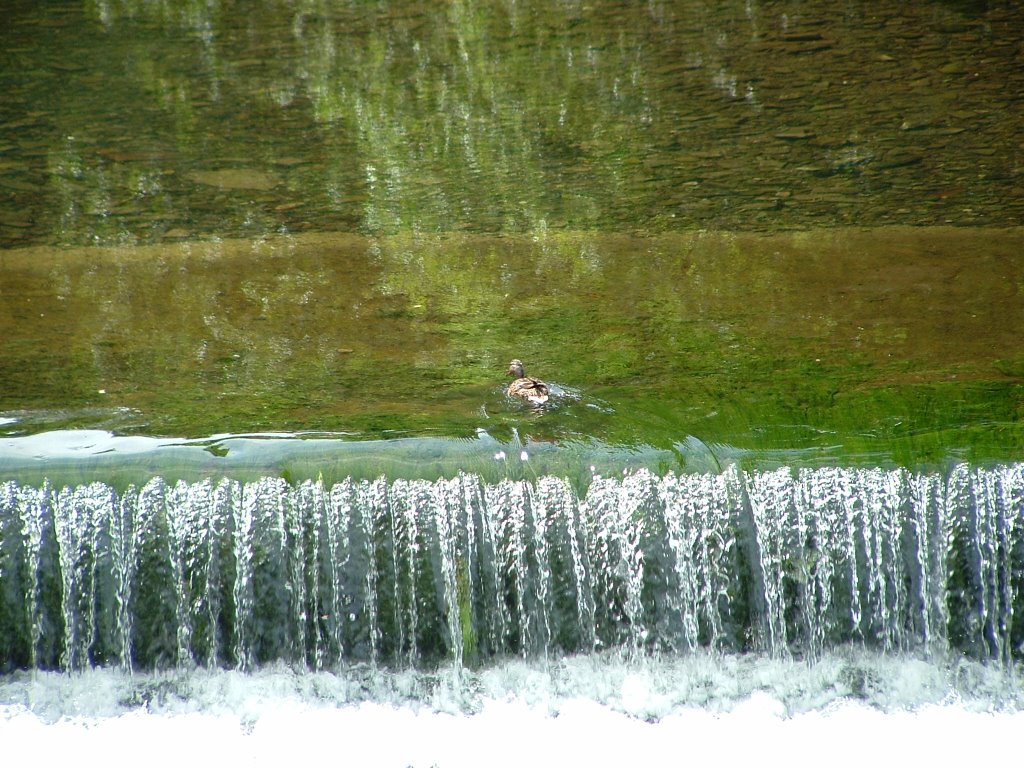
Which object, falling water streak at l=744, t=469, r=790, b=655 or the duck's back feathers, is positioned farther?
the duck's back feathers

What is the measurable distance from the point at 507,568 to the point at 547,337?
144 centimetres

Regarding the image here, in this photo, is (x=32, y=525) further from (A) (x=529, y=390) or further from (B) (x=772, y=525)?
(B) (x=772, y=525)

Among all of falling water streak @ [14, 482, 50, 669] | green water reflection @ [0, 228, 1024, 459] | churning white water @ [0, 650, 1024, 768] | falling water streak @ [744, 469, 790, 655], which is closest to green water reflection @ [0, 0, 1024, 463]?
green water reflection @ [0, 228, 1024, 459]

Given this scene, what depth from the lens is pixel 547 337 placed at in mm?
4773

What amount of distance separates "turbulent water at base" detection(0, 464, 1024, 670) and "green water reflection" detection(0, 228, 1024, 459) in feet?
0.77

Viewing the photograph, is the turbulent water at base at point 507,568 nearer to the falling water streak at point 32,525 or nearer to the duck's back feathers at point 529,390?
the falling water streak at point 32,525

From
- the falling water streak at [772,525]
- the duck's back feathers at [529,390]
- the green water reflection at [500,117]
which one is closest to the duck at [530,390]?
the duck's back feathers at [529,390]

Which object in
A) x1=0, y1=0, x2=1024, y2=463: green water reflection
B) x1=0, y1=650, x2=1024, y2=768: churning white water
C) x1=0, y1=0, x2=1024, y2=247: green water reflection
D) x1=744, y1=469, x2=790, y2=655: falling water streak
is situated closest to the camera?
x1=0, y1=650, x2=1024, y2=768: churning white water

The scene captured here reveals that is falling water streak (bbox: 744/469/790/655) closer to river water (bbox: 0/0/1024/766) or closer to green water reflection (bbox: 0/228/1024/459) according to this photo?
river water (bbox: 0/0/1024/766)

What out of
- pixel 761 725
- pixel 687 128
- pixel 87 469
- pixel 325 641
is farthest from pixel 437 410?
pixel 687 128

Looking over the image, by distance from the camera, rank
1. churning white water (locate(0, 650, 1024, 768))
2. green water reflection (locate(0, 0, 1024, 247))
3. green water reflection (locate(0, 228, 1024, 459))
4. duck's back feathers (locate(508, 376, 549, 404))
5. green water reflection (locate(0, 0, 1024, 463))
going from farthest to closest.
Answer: green water reflection (locate(0, 0, 1024, 247)) → green water reflection (locate(0, 0, 1024, 463)) → duck's back feathers (locate(508, 376, 549, 404)) → green water reflection (locate(0, 228, 1024, 459)) → churning white water (locate(0, 650, 1024, 768))

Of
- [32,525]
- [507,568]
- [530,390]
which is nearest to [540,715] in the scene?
[507,568]

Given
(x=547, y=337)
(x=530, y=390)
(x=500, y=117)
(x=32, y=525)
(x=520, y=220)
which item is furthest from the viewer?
(x=500, y=117)

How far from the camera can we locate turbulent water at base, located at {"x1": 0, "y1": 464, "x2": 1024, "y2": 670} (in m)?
3.53
